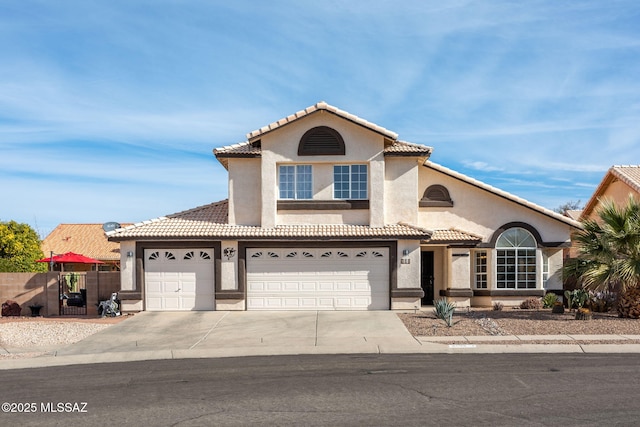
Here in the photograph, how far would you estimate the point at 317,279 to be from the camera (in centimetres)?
2328

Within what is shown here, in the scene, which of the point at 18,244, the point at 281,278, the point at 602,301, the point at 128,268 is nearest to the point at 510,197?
the point at 602,301

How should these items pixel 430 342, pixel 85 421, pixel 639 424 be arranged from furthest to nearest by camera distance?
1. pixel 430 342
2. pixel 85 421
3. pixel 639 424

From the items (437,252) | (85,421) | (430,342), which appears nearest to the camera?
(85,421)

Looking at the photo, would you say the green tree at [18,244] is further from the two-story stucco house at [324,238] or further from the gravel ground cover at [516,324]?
the gravel ground cover at [516,324]

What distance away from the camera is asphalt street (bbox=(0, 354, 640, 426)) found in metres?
9.37

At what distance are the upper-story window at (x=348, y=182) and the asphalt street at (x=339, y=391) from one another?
10071 mm

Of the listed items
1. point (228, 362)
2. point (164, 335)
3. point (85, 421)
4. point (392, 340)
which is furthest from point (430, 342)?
point (85, 421)

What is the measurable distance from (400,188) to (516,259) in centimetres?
569

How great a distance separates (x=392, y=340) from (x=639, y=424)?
29.3ft

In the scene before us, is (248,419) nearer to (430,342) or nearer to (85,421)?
(85,421)

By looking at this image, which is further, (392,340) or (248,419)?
(392,340)

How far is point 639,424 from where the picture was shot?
28.8ft

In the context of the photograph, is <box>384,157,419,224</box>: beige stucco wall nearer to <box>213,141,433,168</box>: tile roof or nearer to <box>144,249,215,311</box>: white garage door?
<box>213,141,433,168</box>: tile roof

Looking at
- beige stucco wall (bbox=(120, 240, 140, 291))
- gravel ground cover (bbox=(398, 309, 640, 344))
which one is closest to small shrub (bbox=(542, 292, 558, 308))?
gravel ground cover (bbox=(398, 309, 640, 344))
